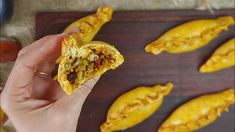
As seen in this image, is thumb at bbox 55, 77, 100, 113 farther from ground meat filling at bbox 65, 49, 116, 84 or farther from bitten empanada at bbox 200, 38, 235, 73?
bitten empanada at bbox 200, 38, 235, 73

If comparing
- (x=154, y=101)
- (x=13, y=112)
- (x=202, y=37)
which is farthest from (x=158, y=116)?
(x=13, y=112)

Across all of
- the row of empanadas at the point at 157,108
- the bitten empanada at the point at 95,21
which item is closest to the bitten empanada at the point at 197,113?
the row of empanadas at the point at 157,108

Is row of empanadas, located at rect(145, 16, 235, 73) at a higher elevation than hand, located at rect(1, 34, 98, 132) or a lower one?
lower

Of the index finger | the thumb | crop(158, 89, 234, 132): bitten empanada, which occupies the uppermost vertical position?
the index finger

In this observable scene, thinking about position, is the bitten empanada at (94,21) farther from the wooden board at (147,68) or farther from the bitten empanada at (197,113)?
the bitten empanada at (197,113)

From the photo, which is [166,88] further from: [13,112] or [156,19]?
[13,112]

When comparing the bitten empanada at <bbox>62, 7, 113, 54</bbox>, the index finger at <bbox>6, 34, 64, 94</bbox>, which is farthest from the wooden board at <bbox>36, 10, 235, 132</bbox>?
the index finger at <bbox>6, 34, 64, 94</bbox>

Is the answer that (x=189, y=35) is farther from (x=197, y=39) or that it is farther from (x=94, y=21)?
(x=94, y=21)
